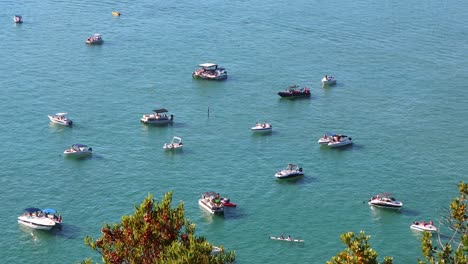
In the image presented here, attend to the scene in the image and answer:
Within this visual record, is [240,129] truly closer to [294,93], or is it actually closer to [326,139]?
[326,139]

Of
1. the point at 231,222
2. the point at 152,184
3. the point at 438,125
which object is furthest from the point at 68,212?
the point at 438,125

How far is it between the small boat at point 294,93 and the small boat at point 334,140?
2116cm

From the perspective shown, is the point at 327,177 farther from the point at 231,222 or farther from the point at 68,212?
the point at 68,212

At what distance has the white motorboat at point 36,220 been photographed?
103562 mm

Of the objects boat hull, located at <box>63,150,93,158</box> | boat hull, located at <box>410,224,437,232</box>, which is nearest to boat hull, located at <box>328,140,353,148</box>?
boat hull, located at <box>410,224,437,232</box>

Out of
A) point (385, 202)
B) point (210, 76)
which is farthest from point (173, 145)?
point (210, 76)

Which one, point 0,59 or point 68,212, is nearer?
point 68,212

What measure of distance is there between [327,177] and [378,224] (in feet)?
49.0

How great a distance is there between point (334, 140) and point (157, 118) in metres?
29.4

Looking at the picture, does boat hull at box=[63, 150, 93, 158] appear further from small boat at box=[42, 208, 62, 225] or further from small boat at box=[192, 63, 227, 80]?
small boat at box=[192, 63, 227, 80]

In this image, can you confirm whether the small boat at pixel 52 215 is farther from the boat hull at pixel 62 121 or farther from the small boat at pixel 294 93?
the small boat at pixel 294 93

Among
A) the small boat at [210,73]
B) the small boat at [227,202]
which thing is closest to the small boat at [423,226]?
the small boat at [227,202]

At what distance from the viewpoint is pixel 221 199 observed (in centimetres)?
11025

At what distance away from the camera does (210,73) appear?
534ft
